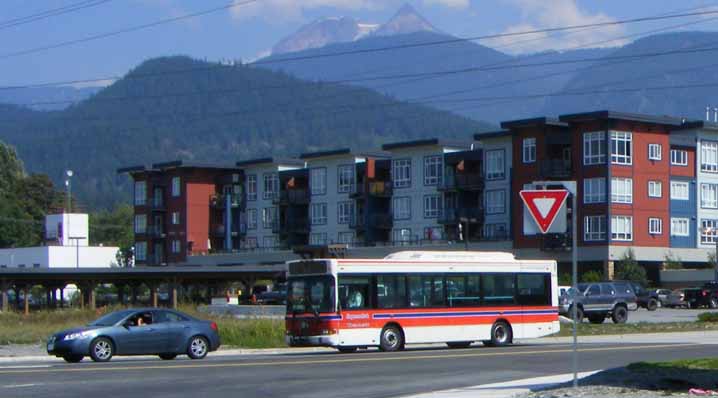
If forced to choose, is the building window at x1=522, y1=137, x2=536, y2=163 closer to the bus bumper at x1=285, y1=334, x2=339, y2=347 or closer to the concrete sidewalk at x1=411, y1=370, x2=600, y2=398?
the bus bumper at x1=285, y1=334, x2=339, y2=347

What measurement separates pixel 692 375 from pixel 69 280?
70917 mm

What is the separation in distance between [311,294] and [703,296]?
52.2 m

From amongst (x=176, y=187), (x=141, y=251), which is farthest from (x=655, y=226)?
(x=141, y=251)

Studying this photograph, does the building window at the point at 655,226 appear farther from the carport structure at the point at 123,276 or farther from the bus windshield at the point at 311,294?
the bus windshield at the point at 311,294

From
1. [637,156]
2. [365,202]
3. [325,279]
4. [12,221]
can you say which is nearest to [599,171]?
[637,156]

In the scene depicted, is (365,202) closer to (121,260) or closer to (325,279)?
(121,260)

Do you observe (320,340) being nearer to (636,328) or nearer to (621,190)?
(636,328)

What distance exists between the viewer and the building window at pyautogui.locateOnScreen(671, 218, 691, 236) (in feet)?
327

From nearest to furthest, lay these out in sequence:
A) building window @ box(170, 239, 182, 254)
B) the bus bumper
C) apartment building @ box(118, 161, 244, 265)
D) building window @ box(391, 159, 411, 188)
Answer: the bus bumper, building window @ box(391, 159, 411, 188), apartment building @ box(118, 161, 244, 265), building window @ box(170, 239, 182, 254)

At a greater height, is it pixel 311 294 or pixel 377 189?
pixel 377 189

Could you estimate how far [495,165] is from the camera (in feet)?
346

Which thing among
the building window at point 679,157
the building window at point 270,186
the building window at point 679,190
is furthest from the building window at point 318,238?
the building window at point 679,157

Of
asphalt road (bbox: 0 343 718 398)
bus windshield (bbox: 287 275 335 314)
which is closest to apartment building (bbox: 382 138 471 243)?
bus windshield (bbox: 287 275 335 314)

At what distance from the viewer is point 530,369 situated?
89.7 feet
